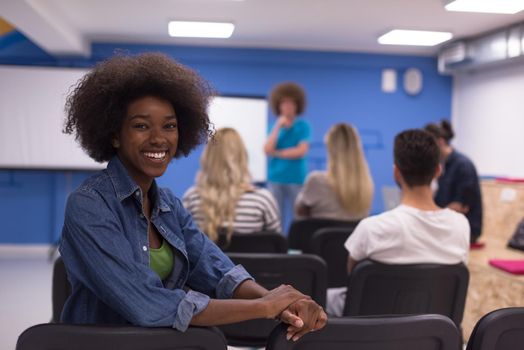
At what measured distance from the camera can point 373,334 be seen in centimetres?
108

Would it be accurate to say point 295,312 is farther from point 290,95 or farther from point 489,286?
point 290,95

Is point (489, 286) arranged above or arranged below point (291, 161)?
below

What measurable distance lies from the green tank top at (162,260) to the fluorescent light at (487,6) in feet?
11.0

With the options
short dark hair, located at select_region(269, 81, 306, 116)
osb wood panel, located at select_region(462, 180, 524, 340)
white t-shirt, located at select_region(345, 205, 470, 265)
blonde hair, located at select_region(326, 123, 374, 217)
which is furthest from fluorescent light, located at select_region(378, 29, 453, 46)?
white t-shirt, located at select_region(345, 205, 470, 265)

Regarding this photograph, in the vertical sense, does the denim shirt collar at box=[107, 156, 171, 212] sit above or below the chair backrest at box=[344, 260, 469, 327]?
above

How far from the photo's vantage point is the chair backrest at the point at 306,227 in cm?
285

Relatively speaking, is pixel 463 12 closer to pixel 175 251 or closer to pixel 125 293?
pixel 175 251

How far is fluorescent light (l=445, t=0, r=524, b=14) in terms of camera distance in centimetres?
397

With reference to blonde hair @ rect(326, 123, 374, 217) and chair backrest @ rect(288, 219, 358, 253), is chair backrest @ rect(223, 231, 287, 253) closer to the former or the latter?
chair backrest @ rect(288, 219, 358, 253)

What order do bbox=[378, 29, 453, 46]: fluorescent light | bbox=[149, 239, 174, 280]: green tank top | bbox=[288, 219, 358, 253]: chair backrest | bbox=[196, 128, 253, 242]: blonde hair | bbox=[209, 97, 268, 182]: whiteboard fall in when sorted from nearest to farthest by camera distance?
bbox=[149, 239, 174, 280]: green tank top → bbox=[196, 128, 253, 242]: blonde hair → bbox=[288, 219, 358, 253]: chair backrest → bbox=[378, 29, 453, 46]: fluorescent light → bbox=[209, 97, 268, 182]: whiteboard

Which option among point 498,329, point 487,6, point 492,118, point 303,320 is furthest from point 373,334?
point 492,118

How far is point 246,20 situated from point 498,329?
4.19 m

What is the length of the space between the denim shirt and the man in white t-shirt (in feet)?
2.42

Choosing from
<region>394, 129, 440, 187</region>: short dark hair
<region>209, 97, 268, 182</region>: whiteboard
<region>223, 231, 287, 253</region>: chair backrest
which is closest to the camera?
<region>394, 129, 440, 187</region>: short dark hair
